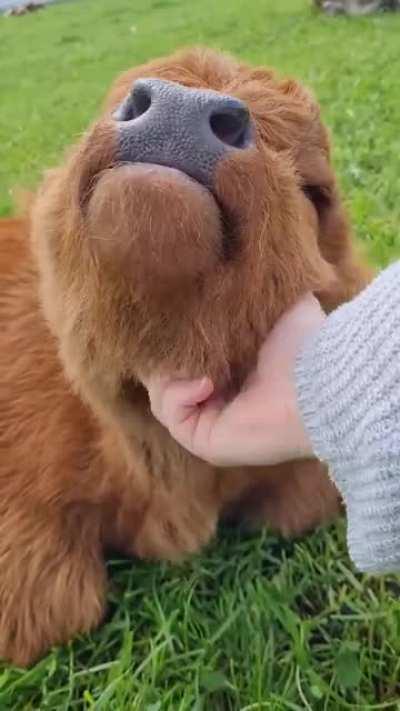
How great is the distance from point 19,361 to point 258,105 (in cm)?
74

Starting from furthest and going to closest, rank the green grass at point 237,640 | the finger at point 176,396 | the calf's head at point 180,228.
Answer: the green grass at point 237,640, the finger at point 176,396, the calf's head at point 180,228

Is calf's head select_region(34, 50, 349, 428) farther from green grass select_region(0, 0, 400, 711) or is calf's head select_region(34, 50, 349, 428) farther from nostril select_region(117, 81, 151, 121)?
green grass select_region(0, 0, 400, 711)

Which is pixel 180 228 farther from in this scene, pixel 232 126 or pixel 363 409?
pixel 363 409

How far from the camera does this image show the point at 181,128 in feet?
4.66

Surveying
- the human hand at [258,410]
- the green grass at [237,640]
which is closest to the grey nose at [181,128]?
the human hand at [258,410]

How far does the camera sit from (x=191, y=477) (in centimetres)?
191

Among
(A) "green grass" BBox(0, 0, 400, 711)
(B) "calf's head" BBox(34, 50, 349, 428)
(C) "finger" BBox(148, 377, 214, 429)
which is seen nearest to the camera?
(B) "calf's head" BBox(34, 50, 349, 428)

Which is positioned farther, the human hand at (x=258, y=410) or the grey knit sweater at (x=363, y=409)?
the human hand at (x=258, y=410)

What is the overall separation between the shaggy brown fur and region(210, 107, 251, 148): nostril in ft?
0.10

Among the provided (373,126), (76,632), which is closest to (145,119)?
(76,632)

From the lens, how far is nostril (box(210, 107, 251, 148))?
1468 millimetres

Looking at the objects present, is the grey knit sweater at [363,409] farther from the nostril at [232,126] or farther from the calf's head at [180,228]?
the nostril at [232,126]

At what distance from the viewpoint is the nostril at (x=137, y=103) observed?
1.48 metres

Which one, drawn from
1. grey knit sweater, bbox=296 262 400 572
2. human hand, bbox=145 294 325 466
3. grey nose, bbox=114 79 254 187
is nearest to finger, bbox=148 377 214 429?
human hand, bbox=145 294 325 466
